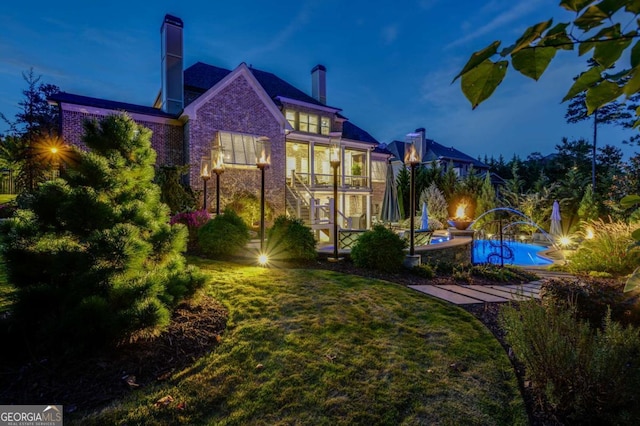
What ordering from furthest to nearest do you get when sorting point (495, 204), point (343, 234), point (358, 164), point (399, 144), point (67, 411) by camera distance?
point (399, 144) < point (358, 164) < point (495, 204) < point (343, 234) < point (67, 411)

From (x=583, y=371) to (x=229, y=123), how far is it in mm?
16054

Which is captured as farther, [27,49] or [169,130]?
[27,49]

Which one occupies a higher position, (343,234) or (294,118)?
(294,118)

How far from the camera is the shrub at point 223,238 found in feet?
26.9

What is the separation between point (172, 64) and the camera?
15.5 m

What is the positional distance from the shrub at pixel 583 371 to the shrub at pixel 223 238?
670 cm

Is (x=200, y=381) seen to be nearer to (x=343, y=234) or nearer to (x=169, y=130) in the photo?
(x=343, y=234)

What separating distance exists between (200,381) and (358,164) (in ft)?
70.3

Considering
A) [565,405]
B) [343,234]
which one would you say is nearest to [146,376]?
[565,405]

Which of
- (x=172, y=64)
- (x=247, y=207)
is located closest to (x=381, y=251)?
(x=247, y=207)

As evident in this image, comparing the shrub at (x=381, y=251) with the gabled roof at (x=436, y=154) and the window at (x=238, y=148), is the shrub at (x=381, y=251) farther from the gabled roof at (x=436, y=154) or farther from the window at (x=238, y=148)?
the gabled roof at (x=436, y=154)

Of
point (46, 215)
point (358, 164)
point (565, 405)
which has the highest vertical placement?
point (358, 164)

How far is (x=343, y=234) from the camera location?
1087 cm

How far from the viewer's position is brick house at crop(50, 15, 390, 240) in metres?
14.5
